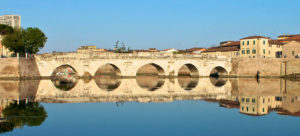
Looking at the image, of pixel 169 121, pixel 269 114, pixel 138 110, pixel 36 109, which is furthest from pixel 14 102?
pixel 269 114

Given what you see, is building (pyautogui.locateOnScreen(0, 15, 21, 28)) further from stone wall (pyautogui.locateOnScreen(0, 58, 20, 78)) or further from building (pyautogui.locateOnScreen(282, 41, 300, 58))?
building (pyautogui.locateOnScreen(282, 41, 300, 58))

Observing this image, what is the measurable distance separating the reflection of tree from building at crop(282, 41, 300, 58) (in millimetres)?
49950

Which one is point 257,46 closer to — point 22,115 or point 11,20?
point 22,115

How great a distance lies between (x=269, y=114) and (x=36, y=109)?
1325 centimetres

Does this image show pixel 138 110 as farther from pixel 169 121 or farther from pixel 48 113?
pixel 48 113

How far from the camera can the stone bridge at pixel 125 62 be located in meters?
44.5

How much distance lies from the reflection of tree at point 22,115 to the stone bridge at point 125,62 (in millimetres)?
25104

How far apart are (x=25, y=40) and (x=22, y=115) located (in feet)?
117

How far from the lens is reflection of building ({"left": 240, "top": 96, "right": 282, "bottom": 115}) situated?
19188 millimetres

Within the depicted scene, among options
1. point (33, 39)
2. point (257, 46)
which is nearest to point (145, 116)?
point (33, 39)

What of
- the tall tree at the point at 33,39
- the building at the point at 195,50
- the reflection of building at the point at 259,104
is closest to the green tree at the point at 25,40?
the tall tree at the point at 33,39

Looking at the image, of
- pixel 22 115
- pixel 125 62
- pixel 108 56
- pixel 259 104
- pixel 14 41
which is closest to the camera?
pixel 22 115

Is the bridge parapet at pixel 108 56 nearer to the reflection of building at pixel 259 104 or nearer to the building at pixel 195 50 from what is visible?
the reflection of building at pixel 259 104

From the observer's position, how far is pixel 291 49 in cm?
5838
